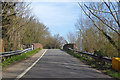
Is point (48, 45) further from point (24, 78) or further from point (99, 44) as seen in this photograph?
point (24, 78)

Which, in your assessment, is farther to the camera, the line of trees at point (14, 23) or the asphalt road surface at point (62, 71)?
the line of trees at point (14, 23)

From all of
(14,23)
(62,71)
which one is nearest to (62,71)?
(62,71)

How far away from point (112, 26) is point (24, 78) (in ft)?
20.7

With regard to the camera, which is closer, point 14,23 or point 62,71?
point 62,71

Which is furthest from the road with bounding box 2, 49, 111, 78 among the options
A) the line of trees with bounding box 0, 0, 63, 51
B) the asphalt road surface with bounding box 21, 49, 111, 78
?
the line of trees with bounding box 0, 0, 63, 51

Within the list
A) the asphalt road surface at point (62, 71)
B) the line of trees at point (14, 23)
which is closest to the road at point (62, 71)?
the asphalt road surface at point (62, 71)

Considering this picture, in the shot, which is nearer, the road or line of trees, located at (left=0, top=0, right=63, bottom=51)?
the road

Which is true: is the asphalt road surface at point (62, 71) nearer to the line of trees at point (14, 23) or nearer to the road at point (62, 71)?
the road at point (62, 71)

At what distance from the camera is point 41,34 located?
188ft

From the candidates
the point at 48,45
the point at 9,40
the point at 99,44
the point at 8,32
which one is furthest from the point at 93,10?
the point at 48,45

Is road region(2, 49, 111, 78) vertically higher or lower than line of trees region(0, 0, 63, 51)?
lower

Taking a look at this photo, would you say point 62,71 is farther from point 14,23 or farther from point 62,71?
point 14,23

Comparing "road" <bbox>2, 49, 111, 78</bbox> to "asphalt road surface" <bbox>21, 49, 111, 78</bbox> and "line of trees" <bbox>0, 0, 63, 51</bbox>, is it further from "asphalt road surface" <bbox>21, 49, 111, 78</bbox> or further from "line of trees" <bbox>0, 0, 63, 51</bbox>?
"line of trees" <bbox>0, 0, 63, 51</bbox>

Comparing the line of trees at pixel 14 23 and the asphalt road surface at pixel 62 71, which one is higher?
the line of trees at pixel 14 23
